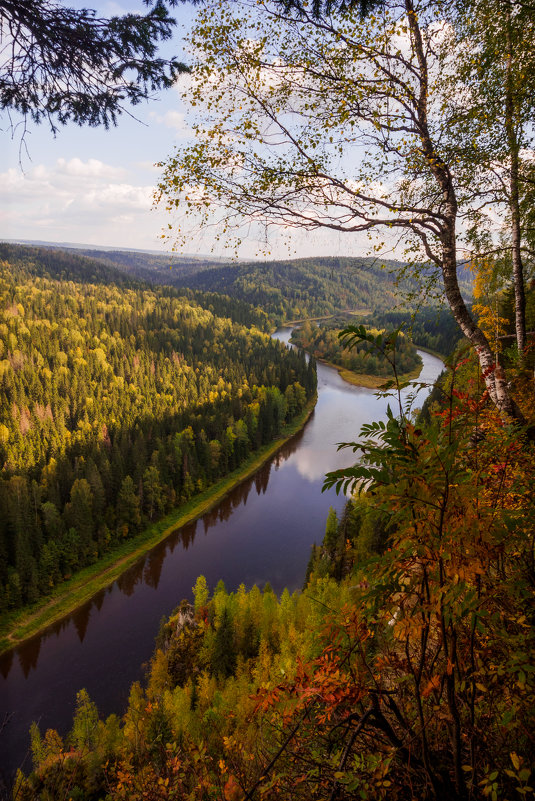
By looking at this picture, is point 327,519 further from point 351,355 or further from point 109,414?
point 351,355

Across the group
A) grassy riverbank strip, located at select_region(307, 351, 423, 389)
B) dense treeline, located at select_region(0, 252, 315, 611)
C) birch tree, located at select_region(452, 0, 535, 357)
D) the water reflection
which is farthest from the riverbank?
birch tree, located at select_region(452, 0, 535, 357)

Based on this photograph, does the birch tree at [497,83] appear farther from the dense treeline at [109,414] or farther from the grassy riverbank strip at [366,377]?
the grassy riverbank strip at [366,377]

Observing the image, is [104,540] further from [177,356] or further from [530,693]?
[177,356]

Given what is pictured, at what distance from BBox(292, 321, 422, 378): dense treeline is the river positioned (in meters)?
28.0

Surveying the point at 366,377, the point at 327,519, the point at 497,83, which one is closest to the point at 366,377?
the point at 366,377

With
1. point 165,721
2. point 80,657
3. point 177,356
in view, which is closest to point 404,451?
point 165,721

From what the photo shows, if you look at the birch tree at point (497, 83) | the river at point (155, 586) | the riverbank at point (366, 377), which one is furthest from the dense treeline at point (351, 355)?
the birch tree at point (497, 83)

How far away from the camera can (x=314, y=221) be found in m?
6.39

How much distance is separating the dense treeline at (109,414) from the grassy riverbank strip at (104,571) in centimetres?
108

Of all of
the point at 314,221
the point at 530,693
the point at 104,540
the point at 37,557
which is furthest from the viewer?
the point at 104,540

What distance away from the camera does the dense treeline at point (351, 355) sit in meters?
88.6

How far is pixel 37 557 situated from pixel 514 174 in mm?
41548

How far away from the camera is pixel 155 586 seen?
116 ft

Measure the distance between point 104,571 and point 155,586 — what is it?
5676 millimetres
